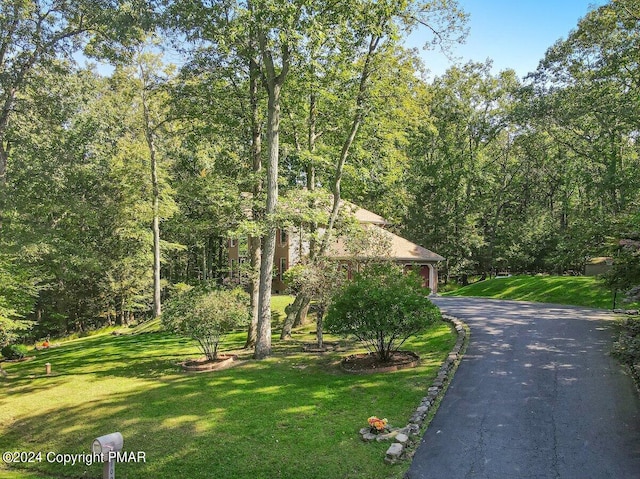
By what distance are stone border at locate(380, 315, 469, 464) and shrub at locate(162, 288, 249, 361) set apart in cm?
598

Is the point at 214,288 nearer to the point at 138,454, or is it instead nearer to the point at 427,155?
the point at 138,454

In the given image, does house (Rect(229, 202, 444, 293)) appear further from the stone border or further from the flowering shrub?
the flowering shrub

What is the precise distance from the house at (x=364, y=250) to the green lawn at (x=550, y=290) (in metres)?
3.40

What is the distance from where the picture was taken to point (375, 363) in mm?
11664

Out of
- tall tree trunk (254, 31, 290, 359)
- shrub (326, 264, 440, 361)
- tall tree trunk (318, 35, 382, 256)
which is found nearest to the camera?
shrub (326, 264, 440, 361)

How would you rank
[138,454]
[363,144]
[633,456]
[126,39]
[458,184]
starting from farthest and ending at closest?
[458,184] < [363,144] < [126,39] < [138,454] < [633,456]

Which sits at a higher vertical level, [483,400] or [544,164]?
[544,164]

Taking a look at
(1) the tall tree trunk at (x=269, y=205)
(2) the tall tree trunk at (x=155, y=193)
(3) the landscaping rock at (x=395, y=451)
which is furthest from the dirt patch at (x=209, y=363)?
(2) the tall tree trunk at (x=155, y=193)

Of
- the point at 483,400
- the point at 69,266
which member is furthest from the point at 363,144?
the point at 69,266

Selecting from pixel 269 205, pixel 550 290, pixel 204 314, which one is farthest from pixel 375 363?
pixel 550 290

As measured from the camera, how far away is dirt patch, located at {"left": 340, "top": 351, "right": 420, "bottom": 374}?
11039 mm

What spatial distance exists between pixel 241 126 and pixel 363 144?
561 cm

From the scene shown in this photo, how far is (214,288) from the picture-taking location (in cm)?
1376
